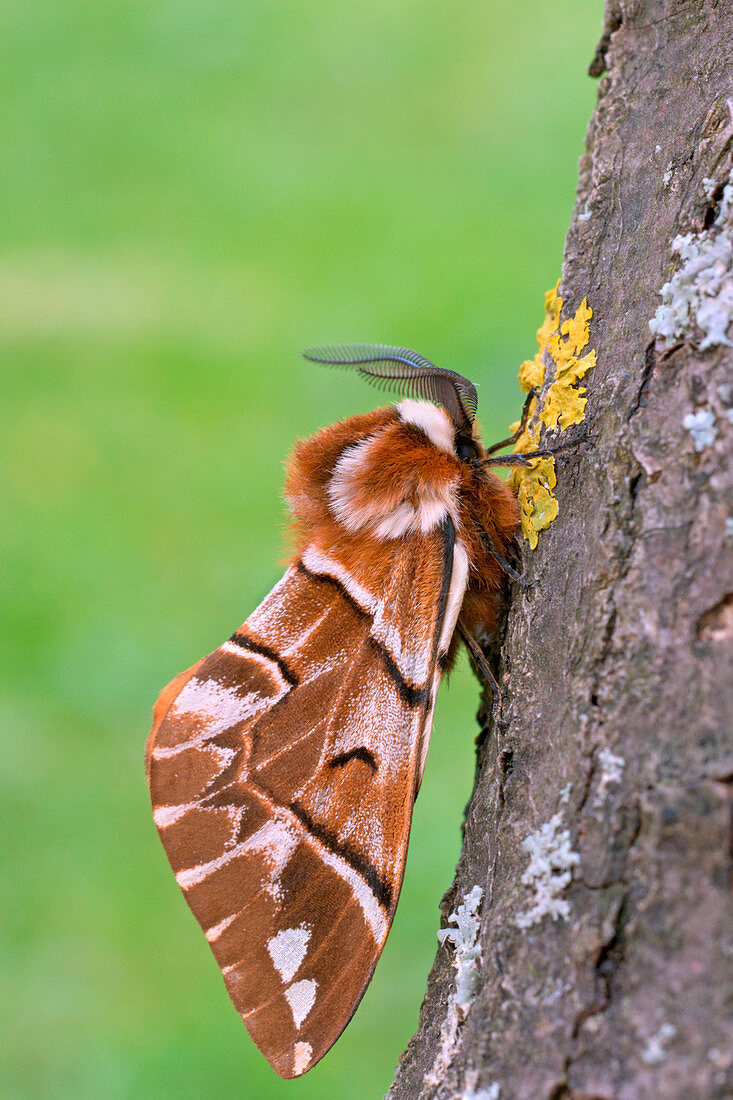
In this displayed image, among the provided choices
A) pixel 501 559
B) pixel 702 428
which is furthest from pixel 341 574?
pixel 702 428

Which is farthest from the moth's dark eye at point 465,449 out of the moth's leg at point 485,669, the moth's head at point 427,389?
the moth's leg at point 485,669

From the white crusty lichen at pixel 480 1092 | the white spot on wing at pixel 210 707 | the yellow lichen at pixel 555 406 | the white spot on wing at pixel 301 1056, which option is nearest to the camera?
the white crusty lichen at pixel 480 1092

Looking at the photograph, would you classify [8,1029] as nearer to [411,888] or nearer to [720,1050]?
[411,888]

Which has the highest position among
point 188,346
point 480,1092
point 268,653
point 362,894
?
point 188,346

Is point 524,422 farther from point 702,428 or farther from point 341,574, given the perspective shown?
point 702,428

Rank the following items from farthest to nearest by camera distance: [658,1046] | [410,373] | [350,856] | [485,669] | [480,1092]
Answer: [410,373], [485,669], [350,856], [480,1092], [658,1046]

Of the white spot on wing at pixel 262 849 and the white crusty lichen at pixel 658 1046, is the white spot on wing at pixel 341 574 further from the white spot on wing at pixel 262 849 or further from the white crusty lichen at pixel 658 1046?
the white crusty lichen at pixel 658 1046

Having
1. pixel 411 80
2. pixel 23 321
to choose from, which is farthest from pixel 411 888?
pixel 411 80
